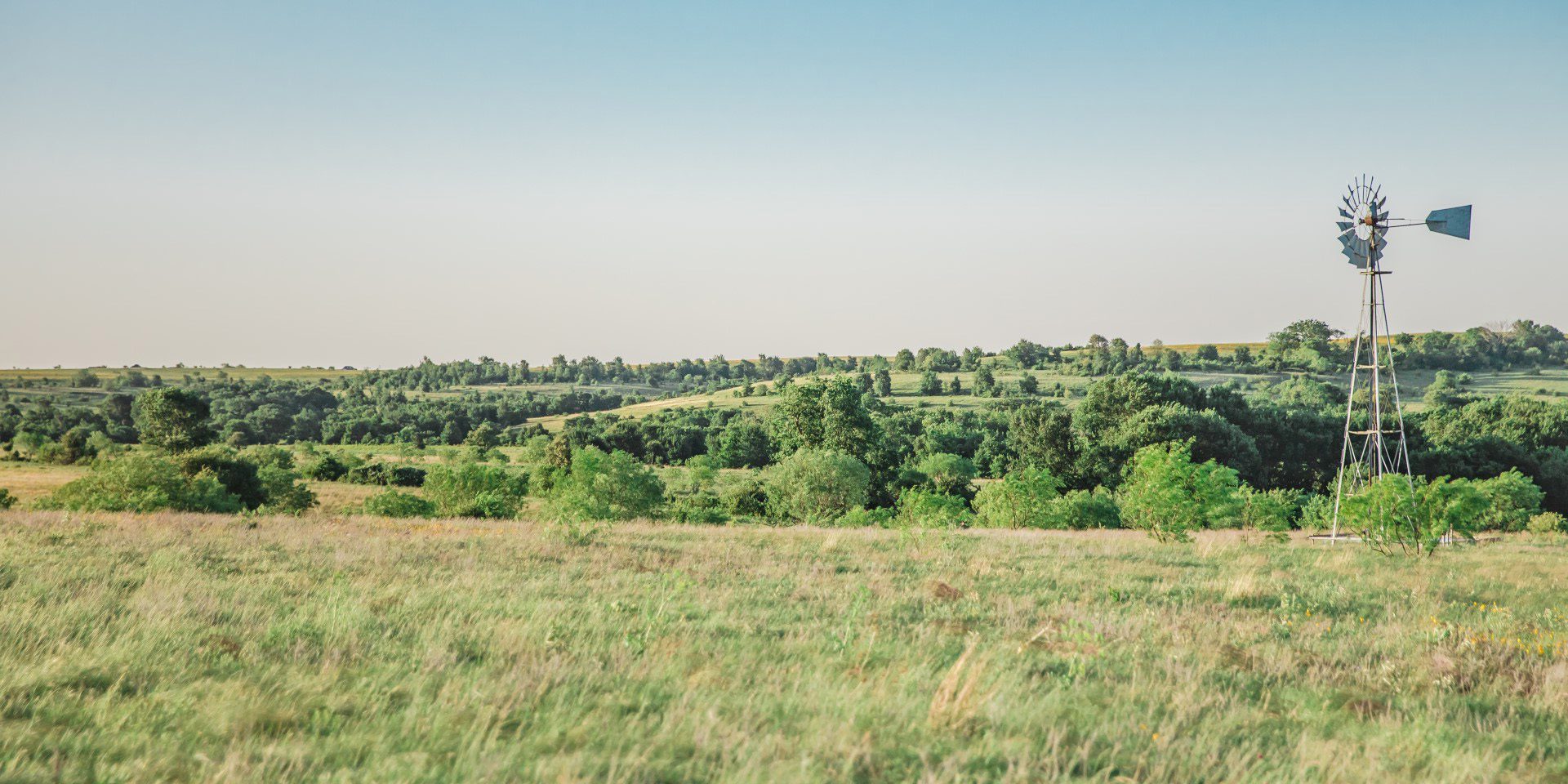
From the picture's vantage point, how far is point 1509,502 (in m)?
44.7

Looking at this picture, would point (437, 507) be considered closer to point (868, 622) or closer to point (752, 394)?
point (868, 622)

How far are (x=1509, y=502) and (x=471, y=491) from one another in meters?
60.4

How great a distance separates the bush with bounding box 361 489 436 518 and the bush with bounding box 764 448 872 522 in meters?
21.3

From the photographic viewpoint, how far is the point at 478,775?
451 cm

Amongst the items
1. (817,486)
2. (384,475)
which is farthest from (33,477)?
(817,486)

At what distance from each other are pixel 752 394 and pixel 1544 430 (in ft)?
356

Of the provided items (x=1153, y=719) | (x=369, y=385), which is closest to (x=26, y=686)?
(x=1153, y=719)

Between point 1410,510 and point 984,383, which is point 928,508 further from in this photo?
point 984,383

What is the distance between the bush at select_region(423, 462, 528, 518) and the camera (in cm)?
4594

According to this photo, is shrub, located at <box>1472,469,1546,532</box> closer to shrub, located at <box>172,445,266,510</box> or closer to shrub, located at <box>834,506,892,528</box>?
A: shrub, located at <box>834,506,892,528</box>

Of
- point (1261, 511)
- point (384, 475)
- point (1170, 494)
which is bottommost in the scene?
point (384, 475)

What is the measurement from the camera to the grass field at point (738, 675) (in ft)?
16.1

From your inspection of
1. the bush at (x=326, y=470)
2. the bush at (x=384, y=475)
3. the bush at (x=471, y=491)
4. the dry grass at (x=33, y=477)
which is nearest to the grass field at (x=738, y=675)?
the bush at (x=471, y=491)

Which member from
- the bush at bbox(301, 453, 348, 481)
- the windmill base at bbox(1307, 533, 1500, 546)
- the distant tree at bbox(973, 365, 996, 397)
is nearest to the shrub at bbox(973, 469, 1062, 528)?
the windmill base at bbox(1307, 533, 1500, 546)
